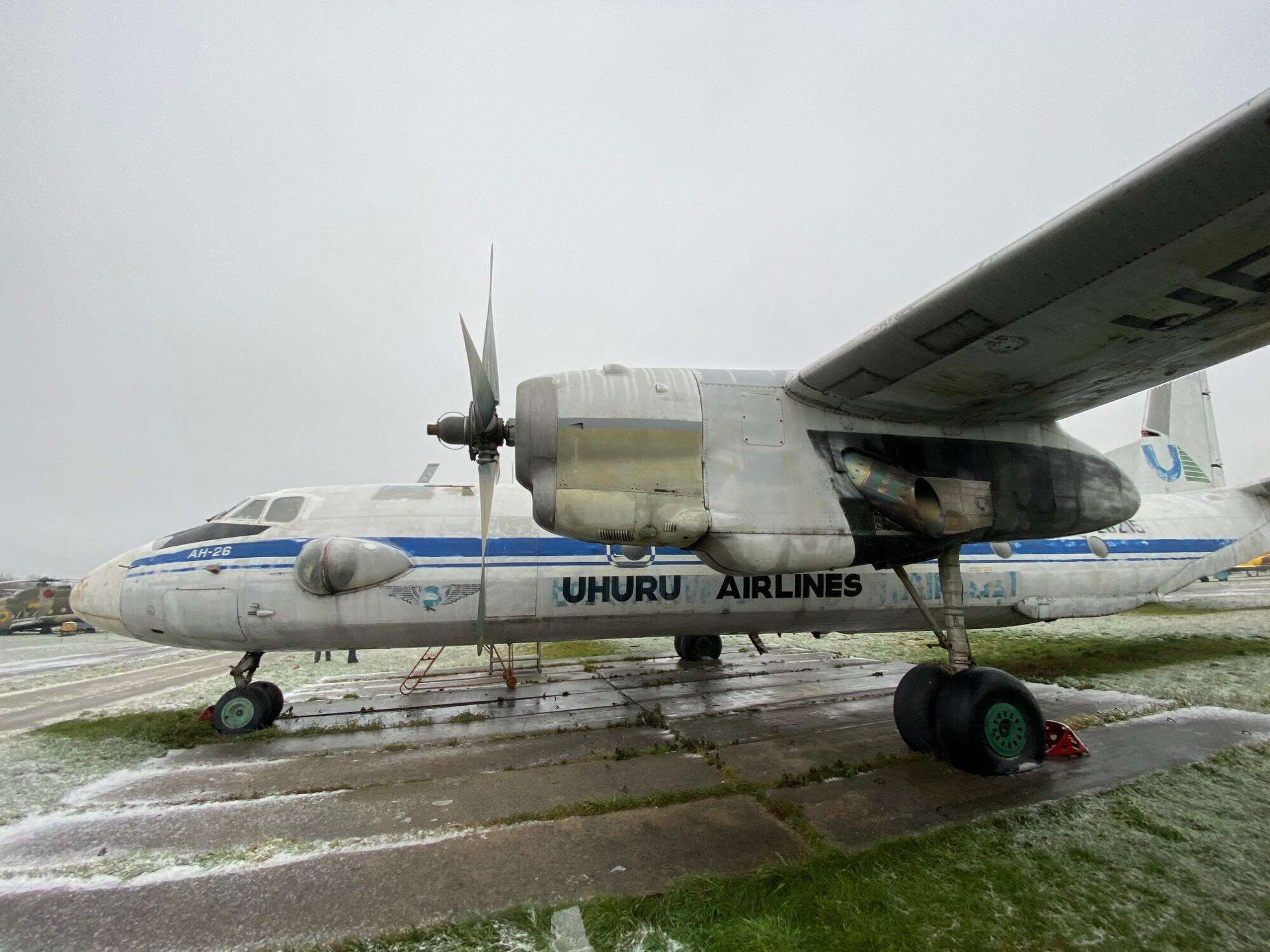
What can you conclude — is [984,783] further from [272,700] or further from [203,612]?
[203,612]

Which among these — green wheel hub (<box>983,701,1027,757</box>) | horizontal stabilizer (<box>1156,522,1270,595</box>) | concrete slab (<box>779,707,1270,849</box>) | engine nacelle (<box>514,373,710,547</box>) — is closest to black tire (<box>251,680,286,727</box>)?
engine nacelle (<box>514,373,710,547</box>)

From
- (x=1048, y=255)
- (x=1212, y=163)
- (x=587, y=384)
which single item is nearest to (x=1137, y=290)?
(x=1048, y=255)

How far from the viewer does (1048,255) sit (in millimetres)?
3006

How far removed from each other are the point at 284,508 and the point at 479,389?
199 inches

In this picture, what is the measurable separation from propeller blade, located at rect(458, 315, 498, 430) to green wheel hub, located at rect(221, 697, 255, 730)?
545cm

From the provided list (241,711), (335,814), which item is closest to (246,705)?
(241,711)

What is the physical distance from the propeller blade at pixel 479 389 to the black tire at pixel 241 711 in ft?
17.8

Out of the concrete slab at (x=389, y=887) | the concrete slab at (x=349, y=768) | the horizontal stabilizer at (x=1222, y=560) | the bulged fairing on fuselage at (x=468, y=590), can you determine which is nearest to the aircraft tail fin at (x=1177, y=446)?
the horizontal stabilizer at (x=1222, y=560)

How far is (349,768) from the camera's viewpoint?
5344 mm

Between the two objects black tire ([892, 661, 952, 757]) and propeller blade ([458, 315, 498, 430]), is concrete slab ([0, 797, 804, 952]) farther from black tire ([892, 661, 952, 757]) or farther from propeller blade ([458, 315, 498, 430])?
propeller blade ([458, 315, 498, 430])

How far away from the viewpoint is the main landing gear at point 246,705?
6711 mm

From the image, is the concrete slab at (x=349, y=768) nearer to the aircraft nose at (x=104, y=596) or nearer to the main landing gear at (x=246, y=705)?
the main landing gear at (x=246, y=705)

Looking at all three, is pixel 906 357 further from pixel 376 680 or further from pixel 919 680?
pixel 376 680

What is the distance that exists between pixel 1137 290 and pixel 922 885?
3.72 m
